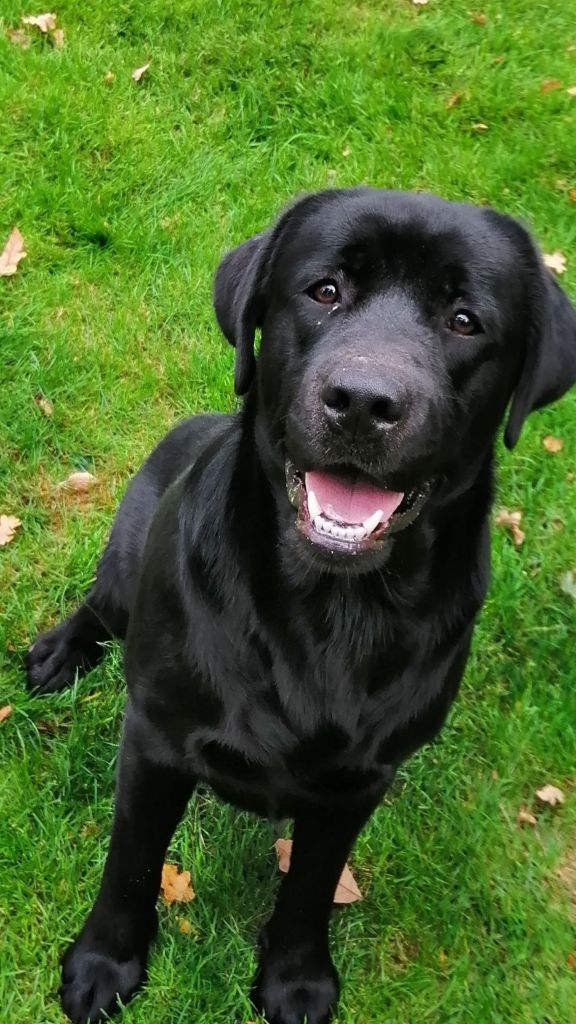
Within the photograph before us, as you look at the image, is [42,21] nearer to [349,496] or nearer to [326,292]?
[326,292]

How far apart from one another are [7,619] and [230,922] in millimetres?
965

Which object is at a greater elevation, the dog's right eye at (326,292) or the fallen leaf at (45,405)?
the dog's right eye at (326,292)

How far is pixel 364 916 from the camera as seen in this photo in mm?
2496

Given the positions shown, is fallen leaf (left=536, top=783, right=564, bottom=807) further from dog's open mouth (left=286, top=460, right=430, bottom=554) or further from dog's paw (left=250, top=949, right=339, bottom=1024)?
dog's open mouth (left=286, top=460, right=430, bottom=554)

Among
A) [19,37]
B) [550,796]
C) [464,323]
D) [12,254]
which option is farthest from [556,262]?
[464,323]

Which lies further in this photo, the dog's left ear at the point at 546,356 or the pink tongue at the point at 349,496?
the dog's left ear at the point at 546,356

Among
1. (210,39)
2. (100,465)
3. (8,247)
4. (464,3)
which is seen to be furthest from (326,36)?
(100,465)

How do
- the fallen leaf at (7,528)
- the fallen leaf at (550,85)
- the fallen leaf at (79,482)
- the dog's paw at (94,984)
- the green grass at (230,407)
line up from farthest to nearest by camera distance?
the fallen leaf at (550,85)
the fallen leaf at (79,482)
the fallen leaf at (7,528)
the green grass at (230,407)
the dog's paw at (94,984)

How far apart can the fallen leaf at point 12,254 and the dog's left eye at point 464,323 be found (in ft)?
7.07

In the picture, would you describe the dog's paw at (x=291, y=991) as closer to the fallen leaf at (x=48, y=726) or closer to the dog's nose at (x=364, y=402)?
the fallen leaf at (x=48, y=726)

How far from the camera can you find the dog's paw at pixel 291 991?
2.31m

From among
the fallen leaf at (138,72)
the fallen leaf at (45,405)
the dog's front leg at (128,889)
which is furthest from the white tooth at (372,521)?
the fallen leaf at (138,72)

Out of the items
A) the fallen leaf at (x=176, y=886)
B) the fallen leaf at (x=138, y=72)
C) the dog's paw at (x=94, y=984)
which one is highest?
the fallen leaf at (x=138, y=72)

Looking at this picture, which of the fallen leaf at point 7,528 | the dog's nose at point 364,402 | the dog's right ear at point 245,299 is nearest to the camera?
the dog's nose at point 364,402
